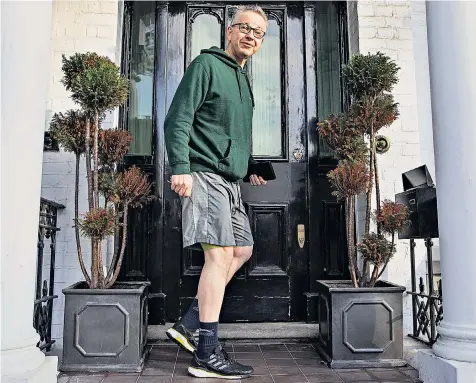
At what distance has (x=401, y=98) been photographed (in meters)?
3.27

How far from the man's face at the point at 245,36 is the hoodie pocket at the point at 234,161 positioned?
0.53 m

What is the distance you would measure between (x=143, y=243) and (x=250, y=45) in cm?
159

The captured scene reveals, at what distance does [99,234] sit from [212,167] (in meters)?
0.74

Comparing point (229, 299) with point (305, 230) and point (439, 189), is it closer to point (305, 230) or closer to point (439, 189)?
point (305, 230)

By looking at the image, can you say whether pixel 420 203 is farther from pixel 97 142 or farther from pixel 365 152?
pixel 97 142

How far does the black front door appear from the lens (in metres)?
3.22

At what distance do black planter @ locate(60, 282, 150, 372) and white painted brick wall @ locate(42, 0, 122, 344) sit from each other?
666 mm

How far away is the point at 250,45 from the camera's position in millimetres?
2508

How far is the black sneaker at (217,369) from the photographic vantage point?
7.38ft

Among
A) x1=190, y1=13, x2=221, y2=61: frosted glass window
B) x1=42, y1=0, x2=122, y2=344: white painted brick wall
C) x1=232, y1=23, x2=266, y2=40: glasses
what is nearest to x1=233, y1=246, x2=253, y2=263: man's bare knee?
x1=42, y1=0, x2=122, y2=344: white painted brick wall

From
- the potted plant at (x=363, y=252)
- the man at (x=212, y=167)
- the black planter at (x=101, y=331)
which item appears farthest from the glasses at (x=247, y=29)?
the black planter at (x=101, y=331)

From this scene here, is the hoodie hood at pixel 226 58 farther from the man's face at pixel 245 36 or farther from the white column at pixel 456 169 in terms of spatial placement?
the white column at pixel 456 169

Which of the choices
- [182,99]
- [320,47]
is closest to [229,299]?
[182,99]

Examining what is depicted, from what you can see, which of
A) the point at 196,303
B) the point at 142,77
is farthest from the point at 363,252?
the point at 142,77
